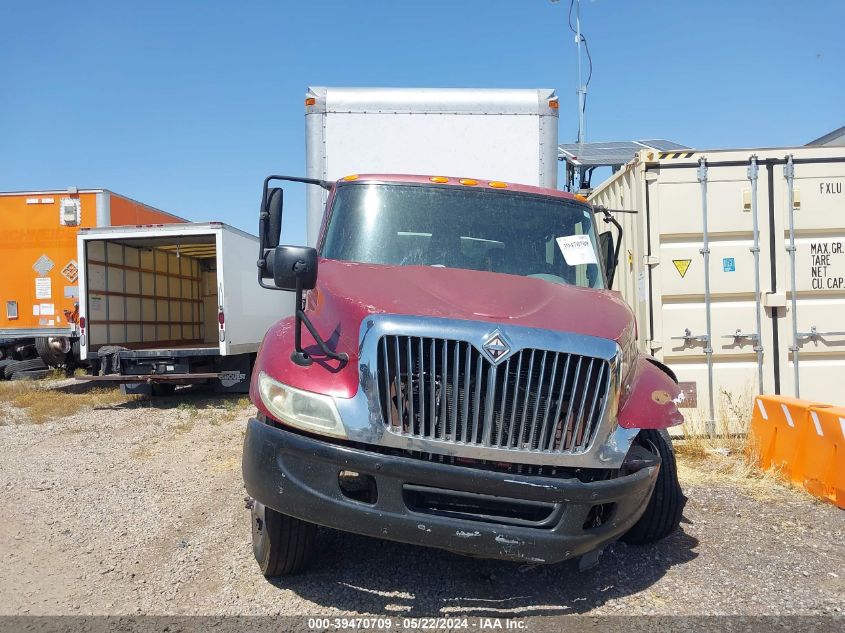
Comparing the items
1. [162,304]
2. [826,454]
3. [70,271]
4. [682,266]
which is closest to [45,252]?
[70,271]

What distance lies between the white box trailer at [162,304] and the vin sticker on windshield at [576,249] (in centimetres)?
563

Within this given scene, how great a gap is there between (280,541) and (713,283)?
5102mm

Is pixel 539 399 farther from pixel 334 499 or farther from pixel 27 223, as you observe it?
pixel 27 223

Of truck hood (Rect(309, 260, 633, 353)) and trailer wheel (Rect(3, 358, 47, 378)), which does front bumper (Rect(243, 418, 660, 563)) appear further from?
trailer wheel (Rect(3, 358, 47, 378))

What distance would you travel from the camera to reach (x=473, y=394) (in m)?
2.81

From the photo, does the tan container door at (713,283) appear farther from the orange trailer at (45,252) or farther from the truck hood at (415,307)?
the orange trailer at (45,252)

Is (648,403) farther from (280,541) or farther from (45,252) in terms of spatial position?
(45,252)

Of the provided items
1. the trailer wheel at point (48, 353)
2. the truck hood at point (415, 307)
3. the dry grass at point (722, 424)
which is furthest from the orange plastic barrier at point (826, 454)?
the trailer wheel at point (48, 353)

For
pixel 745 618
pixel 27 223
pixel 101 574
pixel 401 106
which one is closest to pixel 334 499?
pixel 101 574

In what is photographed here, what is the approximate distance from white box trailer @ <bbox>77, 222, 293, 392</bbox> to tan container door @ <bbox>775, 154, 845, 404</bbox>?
6.16m

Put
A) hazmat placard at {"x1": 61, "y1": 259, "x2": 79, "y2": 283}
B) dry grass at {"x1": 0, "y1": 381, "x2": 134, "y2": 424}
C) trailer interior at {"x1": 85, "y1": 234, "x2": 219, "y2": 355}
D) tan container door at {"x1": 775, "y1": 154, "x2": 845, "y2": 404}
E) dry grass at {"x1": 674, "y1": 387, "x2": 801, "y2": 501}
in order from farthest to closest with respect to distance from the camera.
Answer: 1. hazmat placard at {"x1": 61, "y1": 259, "x2": 79, "y2": 283}
2. trailer interior at {"x1": 85, "y1": 234, "x2": 219, "y2": 355}
3. dry grass at {"x1": 0, "y1": 381, "x2": 134, "y2": 424}
4. tan container door at {"x1": 775, "y1": 154, "x2": 845, "y2": 404}
5. dry grass at {"x1": 674, "y1": 387, "x2": 801, "y2": 501}

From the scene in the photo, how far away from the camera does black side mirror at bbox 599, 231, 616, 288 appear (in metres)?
4.46

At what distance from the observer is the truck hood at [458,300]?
9.84 feet

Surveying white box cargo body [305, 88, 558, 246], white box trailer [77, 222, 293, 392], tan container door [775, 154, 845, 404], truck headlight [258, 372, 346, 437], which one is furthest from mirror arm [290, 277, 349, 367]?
white box trailer [77, 222, 293, 392]
